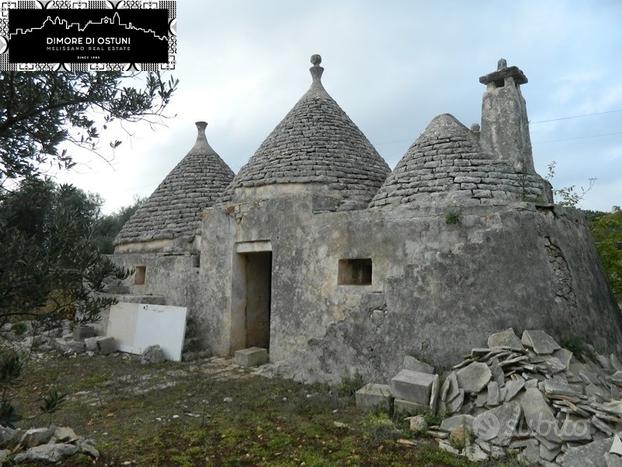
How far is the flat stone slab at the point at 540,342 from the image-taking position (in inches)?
209

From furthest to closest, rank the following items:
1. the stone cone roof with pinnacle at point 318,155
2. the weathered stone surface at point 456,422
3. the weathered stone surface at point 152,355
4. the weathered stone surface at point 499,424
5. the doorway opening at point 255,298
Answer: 1. the doorway opening at point 255,298
2. the weathered stone surface at point 152,355
3. the stone cone roof with pinnacle at point 318,155
4. the weathered stone surface at point 456,422
5. the weathered stone surface at point 499,424

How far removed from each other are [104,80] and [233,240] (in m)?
5.28

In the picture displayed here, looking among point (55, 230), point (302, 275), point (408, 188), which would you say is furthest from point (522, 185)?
point (55, 230)

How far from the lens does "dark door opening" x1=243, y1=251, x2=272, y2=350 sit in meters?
9.34

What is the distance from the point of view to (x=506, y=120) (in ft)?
23.8

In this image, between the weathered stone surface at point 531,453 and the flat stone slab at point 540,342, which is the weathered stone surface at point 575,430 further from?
the flat stone slab at point 540,342

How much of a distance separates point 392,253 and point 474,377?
215cm

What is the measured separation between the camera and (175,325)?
9.05 meters

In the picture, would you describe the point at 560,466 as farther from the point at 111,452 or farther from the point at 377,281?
the point at 111,452

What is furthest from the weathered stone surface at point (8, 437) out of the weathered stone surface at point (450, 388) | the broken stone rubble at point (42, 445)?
the weathered stone surface at point (450, 388)

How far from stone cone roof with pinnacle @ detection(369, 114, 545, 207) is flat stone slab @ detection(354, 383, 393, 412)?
276cm

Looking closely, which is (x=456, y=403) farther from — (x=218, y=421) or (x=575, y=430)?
(x=218, y=421)

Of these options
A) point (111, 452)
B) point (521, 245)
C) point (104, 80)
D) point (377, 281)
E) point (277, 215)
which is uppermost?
Result: point (104, 80)

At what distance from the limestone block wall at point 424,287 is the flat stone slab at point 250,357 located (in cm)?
48
